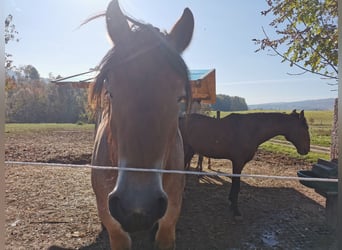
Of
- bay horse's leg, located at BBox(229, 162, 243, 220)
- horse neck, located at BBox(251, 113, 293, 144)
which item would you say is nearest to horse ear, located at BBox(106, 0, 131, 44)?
bay horse's leg, located at BBox(229, 162, 243, 220)

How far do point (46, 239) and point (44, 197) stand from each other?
4.11 feet

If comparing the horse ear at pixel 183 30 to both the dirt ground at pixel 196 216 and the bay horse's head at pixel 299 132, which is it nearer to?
the dirt ground at pixel 196 216

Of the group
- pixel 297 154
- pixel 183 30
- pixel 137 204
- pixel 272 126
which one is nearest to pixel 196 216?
pixel 272 126

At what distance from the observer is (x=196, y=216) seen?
3301 millimetres

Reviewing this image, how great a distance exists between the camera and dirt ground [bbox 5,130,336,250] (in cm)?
262

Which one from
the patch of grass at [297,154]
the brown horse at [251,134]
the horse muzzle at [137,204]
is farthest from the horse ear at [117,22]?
the patch of grass at [297,154]

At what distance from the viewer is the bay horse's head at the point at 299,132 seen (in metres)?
3.76

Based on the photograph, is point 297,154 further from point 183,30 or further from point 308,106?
point 183,30

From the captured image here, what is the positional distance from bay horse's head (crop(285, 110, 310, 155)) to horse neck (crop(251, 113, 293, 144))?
0.16 feet

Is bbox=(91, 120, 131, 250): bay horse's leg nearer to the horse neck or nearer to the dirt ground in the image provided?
the dirt ground

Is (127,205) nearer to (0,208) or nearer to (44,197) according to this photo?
(0,208)

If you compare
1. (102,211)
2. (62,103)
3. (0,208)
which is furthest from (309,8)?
(62,103)

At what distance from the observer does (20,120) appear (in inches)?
469

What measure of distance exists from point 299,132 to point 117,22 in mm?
3178
